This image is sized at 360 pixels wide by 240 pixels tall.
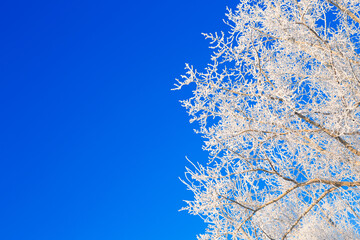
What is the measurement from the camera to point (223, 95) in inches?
209

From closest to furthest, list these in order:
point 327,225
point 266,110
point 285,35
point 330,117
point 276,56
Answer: point 330,117 < point 266,110 < point 285,35 < point 276,56 < point 327,225

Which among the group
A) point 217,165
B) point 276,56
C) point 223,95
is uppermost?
point 276,56

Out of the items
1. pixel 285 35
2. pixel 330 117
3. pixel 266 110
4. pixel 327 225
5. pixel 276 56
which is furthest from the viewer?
pixel 327 225

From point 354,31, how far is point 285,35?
3.43 ft


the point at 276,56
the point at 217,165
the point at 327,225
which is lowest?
the point at 327,225

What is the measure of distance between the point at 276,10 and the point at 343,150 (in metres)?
2.42

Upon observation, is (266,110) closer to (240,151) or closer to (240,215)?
(240,151)

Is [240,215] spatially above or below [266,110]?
below

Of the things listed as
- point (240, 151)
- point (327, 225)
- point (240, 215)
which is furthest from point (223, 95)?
point (327, 225)

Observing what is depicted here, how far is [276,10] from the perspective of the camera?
5.04 meters

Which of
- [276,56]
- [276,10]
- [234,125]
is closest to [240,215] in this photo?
[234,125]

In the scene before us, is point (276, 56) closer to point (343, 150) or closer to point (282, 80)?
point (282, 80)

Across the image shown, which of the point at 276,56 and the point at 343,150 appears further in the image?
the point at 276,56

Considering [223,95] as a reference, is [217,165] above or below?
below
